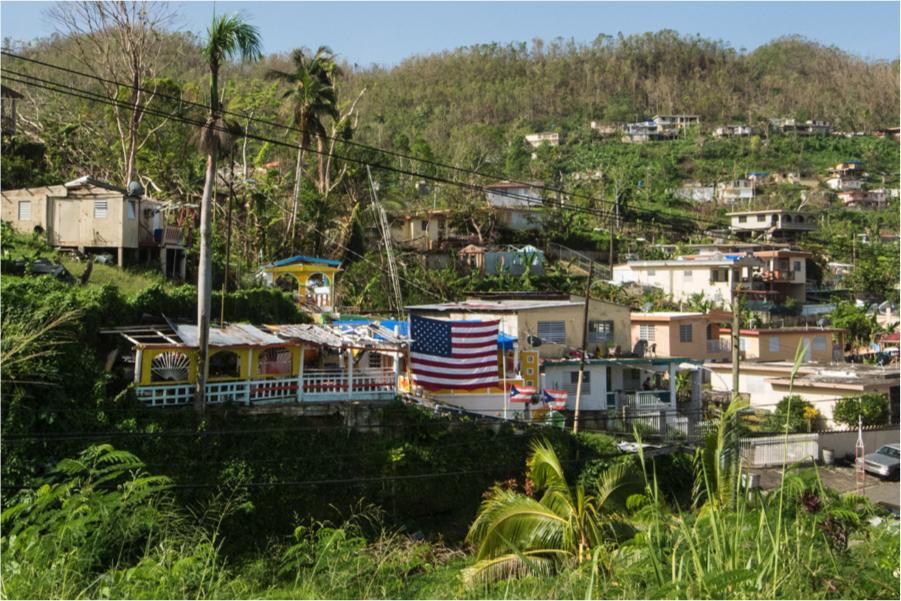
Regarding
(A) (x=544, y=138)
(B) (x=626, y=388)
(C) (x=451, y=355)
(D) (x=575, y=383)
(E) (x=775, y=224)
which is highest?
(A) (x=544, y=138)

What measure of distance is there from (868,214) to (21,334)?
298 ft

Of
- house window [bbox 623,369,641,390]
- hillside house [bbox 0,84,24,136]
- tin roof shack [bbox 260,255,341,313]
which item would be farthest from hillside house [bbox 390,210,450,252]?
hillside house [bbox 0,84,24,136]

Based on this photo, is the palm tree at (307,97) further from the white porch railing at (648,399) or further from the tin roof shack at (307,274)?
the white porch railing at (648,399)

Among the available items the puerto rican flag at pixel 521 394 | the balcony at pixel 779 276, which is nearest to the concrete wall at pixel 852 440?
the puerto rican flag at pixel 521 394

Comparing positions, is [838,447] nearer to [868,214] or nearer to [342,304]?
[342,304]

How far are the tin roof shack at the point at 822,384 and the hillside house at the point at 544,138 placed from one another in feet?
257

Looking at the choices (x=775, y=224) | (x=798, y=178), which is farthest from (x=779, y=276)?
(x=798, y=178)

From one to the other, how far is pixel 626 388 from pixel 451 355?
1206 centimetres

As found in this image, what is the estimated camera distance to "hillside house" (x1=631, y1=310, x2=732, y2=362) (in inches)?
1305

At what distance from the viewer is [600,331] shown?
3031cm

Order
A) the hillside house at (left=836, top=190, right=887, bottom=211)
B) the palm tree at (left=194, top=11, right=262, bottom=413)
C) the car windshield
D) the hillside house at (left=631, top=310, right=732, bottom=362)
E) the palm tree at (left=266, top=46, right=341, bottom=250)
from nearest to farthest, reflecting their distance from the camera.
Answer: the palm tree at (left=194, top=11, right=262, bottom=413) → the car windshield → the hillside house at (left=631, top=310, right=732, bottom=362) → the palm tree at (left=266, top=46, right=341, bottom=250) → the hillside house at (left=836, top=190, right=887, bottom=211)

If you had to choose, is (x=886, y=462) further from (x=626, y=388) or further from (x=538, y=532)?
(x=538, y=532)

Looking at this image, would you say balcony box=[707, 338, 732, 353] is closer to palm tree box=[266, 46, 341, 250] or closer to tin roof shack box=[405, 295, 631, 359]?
tin roof shack box=[405, 295, 631, 359]

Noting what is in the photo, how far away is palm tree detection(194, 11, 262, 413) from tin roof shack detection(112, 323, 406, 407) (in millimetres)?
597
